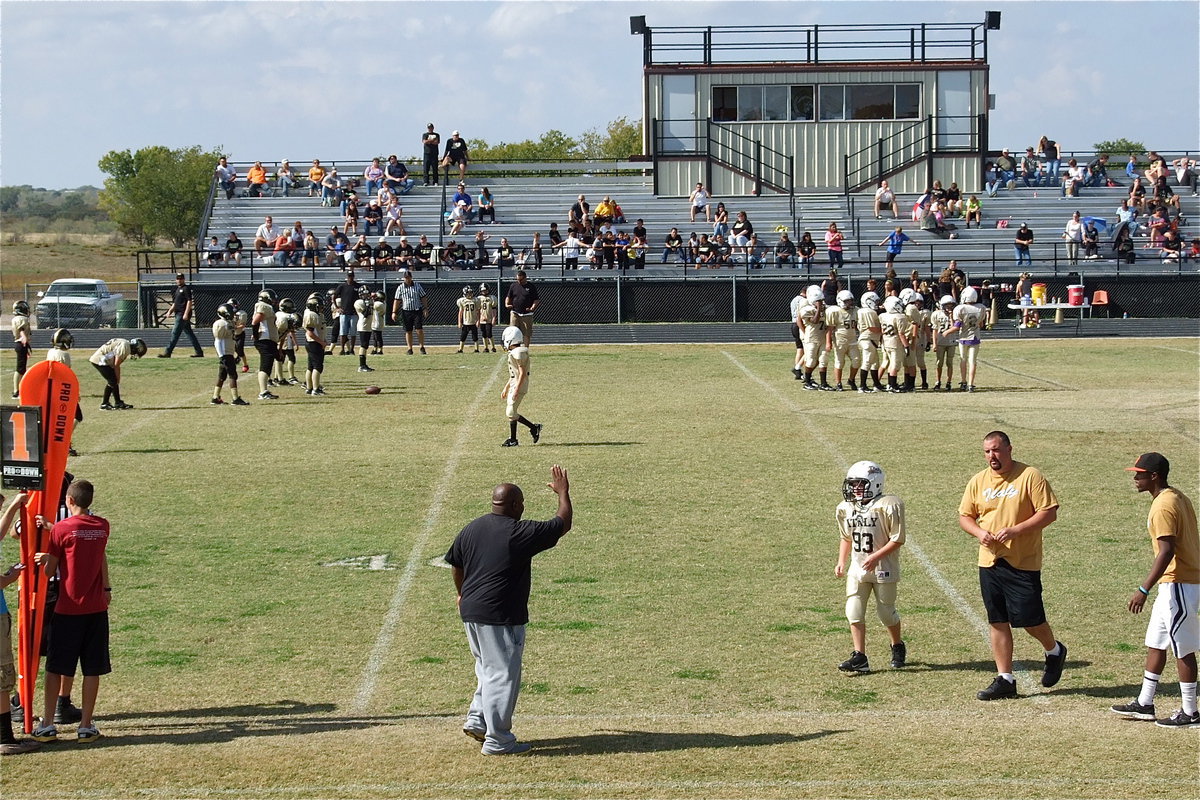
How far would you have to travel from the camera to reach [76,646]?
794cm

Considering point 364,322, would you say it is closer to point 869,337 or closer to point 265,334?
point 265,334

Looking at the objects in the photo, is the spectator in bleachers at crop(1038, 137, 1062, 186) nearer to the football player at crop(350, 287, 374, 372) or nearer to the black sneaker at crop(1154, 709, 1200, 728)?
the football player at crop(350, 287, 374, 372)

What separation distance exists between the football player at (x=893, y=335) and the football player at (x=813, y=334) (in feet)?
3.28

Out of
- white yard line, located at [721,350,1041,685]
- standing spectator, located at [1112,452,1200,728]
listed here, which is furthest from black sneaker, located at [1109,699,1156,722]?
white yard line, located at [721,350,1041,685]

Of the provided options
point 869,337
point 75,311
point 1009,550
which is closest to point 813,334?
point 869,337

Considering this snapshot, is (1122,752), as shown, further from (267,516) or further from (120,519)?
(120,519)

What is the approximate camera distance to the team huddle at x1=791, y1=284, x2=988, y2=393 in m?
23.8

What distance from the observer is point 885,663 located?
929 cm

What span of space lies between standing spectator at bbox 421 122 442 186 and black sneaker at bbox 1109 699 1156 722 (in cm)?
4328

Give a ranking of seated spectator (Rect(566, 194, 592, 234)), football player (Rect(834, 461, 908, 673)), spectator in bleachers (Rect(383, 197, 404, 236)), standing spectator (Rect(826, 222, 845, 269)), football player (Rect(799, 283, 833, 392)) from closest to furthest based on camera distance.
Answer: football player (Rect(834, 461, 908, 673))
football player (Rect(799, 283, 833, 392))
standing spectator (Rect(826, 222, 845, 269))
seated spectator (Rect(566, 194, 592, 234))
spectator in bleachers (Rect(383, 197, 404, 236))

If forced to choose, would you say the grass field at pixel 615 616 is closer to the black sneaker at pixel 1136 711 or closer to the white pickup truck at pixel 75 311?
the black sneaker at pixel 1136 711

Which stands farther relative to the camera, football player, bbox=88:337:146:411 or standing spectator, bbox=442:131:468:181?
standing spectator, bbox=442:131:468:181

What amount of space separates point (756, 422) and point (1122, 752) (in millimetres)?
13354

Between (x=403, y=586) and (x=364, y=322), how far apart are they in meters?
19.1
